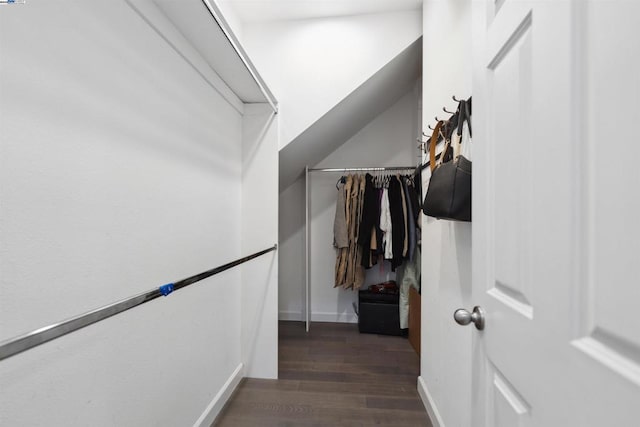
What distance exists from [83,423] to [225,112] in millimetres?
1516

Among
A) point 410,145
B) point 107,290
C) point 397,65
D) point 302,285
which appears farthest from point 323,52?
point 302,285

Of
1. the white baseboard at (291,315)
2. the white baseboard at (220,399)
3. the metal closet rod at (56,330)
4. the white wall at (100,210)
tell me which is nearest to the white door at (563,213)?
the metal closet rod at (56,330)

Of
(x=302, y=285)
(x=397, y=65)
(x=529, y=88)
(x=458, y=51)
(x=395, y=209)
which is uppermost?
(x=397, y=65)

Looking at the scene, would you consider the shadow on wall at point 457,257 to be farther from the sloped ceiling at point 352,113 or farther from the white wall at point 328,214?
the white wall at point 328,214

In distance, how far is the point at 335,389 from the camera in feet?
5.99

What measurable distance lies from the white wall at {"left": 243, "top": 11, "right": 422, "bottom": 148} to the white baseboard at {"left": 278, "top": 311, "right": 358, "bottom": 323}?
1.98 metres

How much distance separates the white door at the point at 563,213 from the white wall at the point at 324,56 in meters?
1.45

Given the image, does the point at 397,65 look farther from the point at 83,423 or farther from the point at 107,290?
the point at 83,423

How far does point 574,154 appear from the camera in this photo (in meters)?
0.42

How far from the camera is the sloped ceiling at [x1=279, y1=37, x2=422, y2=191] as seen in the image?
2.10m

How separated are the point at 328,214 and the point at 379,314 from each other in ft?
3.89

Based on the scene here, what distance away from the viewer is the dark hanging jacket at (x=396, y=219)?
2533mm

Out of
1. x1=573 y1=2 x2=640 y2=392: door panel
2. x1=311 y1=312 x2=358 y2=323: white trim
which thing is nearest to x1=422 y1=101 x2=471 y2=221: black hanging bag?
x1=573 y1=2 x2=640 y2=392: door panel

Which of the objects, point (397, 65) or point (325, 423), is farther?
point (397, 65)
